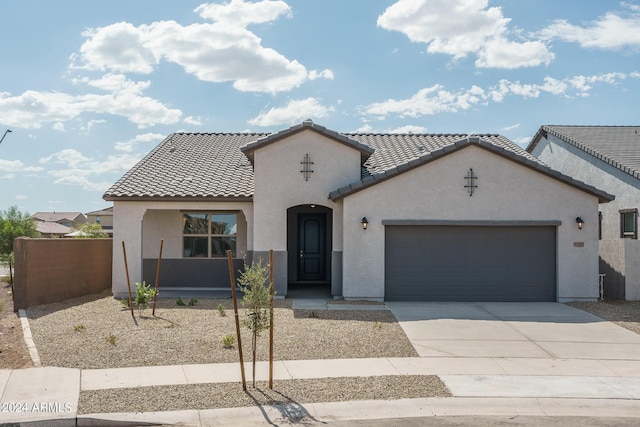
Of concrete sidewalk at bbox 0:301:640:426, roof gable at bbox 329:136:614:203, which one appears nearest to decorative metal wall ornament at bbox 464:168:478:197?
roof gable at bbox 329:136:614:203

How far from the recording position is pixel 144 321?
13.6m

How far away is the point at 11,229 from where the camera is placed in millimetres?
25438

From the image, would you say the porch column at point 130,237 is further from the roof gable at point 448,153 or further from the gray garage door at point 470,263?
the gray garage door at point 470,263

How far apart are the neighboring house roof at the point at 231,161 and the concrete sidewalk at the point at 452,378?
490cm

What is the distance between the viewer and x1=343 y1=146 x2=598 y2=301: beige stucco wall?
16.5m

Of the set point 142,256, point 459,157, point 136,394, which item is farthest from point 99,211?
point 136,394

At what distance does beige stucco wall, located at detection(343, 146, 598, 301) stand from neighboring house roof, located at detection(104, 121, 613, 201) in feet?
1.08

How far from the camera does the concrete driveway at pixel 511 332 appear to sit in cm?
1088

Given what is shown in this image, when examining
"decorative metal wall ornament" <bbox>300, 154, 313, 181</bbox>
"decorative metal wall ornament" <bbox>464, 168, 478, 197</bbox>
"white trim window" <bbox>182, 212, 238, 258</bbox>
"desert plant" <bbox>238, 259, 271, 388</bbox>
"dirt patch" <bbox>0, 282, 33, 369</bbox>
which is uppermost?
"decorative metal wall ornament" <bbox>300, 154, 313, 181</bbox>

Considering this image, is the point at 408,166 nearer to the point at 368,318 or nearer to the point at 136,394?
the point at 368,318

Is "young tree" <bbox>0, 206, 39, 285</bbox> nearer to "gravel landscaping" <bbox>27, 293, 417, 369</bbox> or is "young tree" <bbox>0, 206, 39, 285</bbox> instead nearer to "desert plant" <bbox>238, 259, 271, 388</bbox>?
"gravel landscaping" <bbox>27, 293, 417, 369</bbox>

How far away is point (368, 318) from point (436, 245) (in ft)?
12.3

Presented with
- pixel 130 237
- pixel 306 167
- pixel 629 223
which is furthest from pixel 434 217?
pixel 130 237

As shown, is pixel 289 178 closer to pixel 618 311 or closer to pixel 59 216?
pixel 618 311
